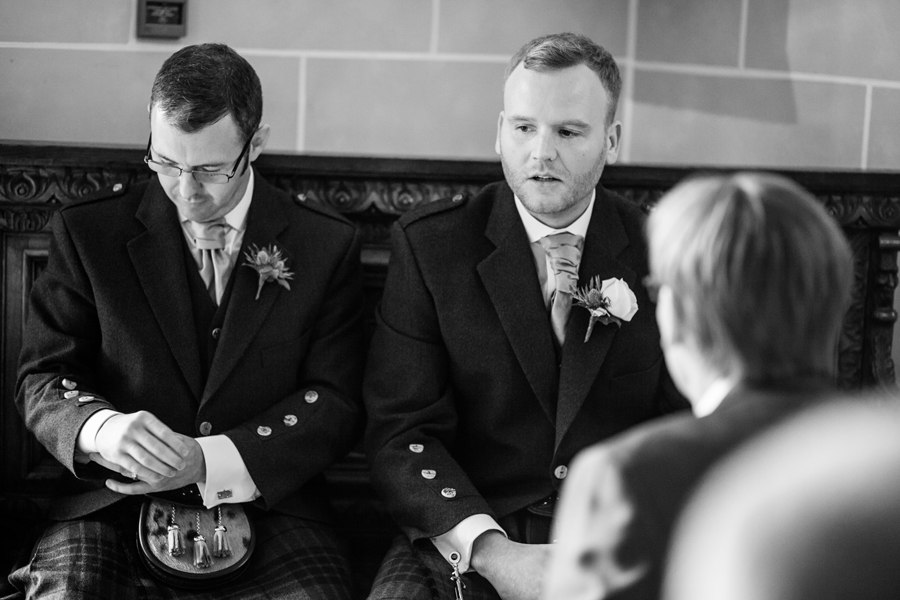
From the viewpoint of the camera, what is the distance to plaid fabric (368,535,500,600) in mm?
2281

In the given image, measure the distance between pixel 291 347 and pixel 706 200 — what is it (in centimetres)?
152

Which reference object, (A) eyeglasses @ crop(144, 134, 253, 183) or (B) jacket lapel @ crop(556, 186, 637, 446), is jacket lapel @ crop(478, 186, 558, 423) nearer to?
(B) jacket lapel @ crop(556, 186, 637, 446)

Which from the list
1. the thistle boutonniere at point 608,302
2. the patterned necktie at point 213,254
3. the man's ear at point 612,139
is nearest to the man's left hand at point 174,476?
the patterned necktie at point 213,254

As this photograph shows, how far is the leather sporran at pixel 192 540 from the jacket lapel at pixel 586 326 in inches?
31.1

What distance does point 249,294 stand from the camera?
2584 mm

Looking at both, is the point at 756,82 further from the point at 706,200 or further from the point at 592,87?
the point at 706,200

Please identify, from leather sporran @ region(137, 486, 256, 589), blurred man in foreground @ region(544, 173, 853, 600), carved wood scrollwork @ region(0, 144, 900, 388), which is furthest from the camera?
carved wood scrollwork @ region(0, 144, 900, 388)

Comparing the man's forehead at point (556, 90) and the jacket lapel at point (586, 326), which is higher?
the man's forehead at point (556, 90)

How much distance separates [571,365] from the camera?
2.47 m

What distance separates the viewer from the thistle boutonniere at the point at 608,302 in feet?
8.14

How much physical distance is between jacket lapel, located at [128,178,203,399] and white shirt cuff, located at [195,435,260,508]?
18 cm

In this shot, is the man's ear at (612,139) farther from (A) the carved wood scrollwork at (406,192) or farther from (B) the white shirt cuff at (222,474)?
(B) the white shirt cuff at (222,474)

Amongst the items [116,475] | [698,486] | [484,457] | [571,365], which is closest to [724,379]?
[698,486]

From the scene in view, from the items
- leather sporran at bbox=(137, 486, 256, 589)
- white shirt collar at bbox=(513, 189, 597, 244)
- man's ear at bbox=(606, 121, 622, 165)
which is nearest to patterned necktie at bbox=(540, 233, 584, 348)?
white shirt collar at bbox=(513, 189, 597, 244)
